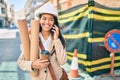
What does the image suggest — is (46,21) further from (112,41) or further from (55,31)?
(112,41)

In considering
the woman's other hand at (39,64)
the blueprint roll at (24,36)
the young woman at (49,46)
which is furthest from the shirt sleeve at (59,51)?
the blueprint roll at (24,36)

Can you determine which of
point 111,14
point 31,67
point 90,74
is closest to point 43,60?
point 31,67

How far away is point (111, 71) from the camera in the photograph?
6.05 meters

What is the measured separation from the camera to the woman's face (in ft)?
8.66

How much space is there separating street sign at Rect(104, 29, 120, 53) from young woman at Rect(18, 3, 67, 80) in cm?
343

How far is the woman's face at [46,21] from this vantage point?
104 inches

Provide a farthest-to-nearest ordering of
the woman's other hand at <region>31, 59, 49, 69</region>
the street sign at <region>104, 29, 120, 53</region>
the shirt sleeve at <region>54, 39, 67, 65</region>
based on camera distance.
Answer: the street sign at <region>104, 29, 120, 53</region> → the shirt sleeve at <region>54, 39, 67, 65</region> → the woman's other hand at <region>31, 59, 49, 69</region>

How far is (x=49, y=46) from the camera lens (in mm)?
2580

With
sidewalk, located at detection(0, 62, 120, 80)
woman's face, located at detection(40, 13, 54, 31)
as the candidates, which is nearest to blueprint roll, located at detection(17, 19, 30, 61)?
woman's face, located at detection(40, 13, 54, 31)

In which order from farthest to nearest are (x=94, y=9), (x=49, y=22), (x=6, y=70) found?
1. (x=6, y=70)
2. (x=94, y=9)
3. (x=49, y=22)

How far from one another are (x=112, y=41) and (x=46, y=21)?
363 cm

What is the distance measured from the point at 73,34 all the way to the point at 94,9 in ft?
5.00

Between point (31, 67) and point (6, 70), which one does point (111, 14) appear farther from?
point (31, 67)

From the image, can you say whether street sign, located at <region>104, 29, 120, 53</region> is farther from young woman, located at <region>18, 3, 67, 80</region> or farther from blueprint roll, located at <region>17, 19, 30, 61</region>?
blueprint roll, located at <region>17, 19, 30, 61</region>
